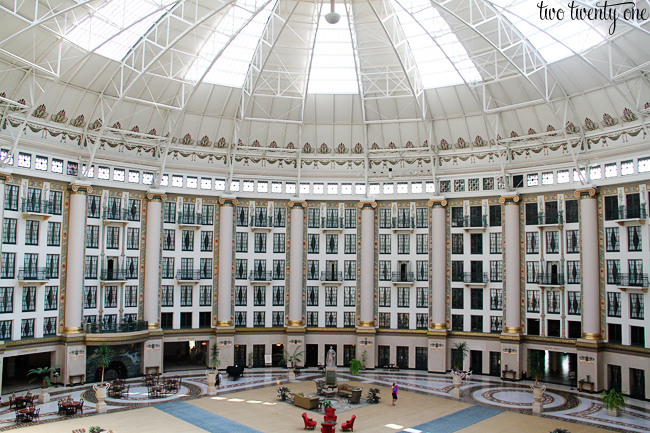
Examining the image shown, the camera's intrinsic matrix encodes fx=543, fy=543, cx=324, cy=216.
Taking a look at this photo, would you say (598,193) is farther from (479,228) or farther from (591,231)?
(479,228)

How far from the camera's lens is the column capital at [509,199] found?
155 feet

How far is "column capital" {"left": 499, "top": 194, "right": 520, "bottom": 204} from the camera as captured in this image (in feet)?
155

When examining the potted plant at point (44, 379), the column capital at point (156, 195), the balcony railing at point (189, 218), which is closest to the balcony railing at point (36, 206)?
the column capital at point (156, 195)

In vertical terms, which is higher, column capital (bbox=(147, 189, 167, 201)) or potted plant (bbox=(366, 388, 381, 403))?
column capital (bbox=(147, 189, 167, 201))

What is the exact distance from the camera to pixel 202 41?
41938 millimetres

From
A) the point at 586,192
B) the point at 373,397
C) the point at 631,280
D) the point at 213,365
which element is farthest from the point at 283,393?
the point at 586,192

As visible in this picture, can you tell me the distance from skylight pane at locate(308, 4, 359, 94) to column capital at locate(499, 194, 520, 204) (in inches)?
629

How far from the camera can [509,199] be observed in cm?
4778

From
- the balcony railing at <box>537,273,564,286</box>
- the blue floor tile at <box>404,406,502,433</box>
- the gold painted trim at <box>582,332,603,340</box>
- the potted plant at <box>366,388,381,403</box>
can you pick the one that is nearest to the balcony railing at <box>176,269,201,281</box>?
the potted plant at <box>366,388,381,403</box>

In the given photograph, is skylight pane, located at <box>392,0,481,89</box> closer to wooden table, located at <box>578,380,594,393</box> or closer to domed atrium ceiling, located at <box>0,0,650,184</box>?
domed atrium ceiling, located at <box>0,0,650,184</box>

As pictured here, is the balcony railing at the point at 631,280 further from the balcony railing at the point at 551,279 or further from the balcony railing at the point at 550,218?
the balcony railing at the point at 550,218

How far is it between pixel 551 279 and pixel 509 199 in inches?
301

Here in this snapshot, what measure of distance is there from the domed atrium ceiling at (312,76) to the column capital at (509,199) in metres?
2.48

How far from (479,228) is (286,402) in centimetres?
2327
